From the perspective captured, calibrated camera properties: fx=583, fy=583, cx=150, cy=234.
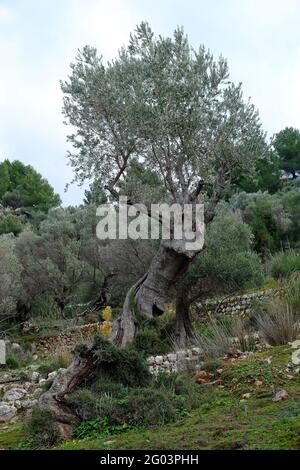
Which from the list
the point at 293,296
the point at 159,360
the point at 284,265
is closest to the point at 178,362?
the point at 159,360

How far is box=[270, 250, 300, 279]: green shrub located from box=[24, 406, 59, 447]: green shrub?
39.5 ft

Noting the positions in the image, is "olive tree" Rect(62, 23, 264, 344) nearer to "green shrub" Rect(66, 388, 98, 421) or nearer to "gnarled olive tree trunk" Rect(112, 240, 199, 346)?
"gnarled olive tree trunk" Rect(112, 240, 199, 346)

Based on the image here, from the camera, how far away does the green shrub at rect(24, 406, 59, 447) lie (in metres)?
5.61

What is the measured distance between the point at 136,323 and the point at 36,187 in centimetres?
3143

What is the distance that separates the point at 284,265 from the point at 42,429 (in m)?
13.1

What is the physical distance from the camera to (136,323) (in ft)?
36.1

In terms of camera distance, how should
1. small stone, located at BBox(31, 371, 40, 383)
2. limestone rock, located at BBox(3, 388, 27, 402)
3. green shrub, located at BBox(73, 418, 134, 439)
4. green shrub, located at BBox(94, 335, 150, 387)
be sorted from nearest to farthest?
green shrub, located at BBox(73, 418, 134, 439)
green shrub, located at BBox(94, 335, 150, 387)
limestone rock, located at BBox(3, 388, 27, 402)
small stone, located at BBox(31, 371, 40, 383)

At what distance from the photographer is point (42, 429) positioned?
5711 mm

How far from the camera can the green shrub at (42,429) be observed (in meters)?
5.61

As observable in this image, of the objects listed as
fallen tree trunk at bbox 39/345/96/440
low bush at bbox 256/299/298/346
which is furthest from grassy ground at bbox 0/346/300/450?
low bush at bbox 256/299/298/346

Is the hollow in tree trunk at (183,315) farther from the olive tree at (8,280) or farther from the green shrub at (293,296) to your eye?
the olive tree at (8,280)

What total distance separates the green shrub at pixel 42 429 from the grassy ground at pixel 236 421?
0.51ft

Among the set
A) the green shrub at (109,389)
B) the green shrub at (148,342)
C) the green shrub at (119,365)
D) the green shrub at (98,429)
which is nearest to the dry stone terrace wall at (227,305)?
→ the green shrub at (148,342)

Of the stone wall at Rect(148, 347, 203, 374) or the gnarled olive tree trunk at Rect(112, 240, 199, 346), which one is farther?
the gnarled olive tree trunk at Rect(112, 240, 199, 346)
